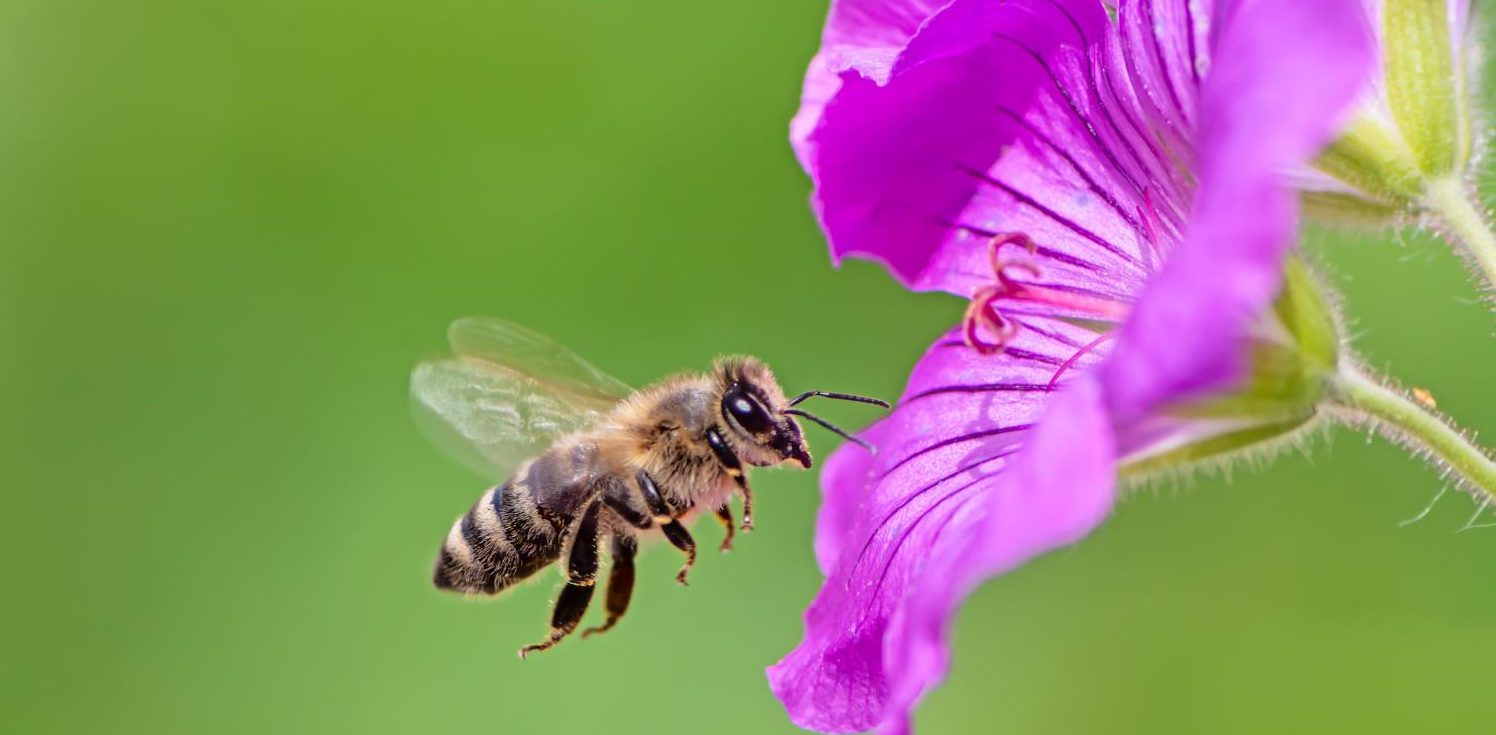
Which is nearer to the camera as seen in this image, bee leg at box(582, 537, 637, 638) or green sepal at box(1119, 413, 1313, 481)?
green sepal at box(1119, 413, 1313, 481)

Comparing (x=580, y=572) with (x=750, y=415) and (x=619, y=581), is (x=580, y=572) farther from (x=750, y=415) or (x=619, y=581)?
(x=750, y=415)

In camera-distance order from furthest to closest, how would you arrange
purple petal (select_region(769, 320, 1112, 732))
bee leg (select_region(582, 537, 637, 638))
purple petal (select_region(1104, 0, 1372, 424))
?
bee leg (select_region(582, 537, 637, 638)) < purple petal (select_region(769, 320, 1112, 732)) < purple petal (select_region(1104, 0, 1372, 424))

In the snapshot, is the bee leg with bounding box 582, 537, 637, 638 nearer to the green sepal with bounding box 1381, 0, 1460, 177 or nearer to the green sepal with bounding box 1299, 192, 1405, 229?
the green sepal with bounding box 1299, 192, 1405, 229

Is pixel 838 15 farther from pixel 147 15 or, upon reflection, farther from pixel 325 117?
pixel 147 15

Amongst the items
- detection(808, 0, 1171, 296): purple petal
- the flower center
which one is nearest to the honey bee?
detection(808, 0, 1171, 296): purple petal

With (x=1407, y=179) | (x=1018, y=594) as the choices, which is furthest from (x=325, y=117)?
(x=1407, y=179)

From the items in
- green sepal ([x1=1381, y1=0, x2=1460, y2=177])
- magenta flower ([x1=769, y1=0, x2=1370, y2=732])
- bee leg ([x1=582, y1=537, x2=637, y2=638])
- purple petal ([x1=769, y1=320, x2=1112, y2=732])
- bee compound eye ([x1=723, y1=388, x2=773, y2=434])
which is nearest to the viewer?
magenta flower ([x1=769, y1=0, x2=1370, y2=732])

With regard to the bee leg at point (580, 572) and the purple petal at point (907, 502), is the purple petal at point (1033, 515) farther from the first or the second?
the bee leg at point (580, 572)

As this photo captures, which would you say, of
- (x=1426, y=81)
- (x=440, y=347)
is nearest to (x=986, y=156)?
(x=1426, y=81)
